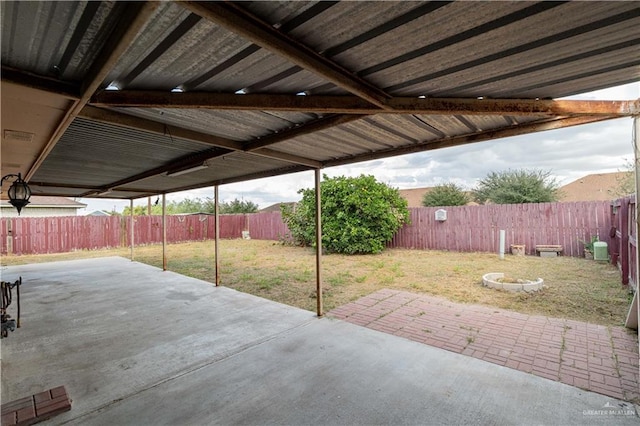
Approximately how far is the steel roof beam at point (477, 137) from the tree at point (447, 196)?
45.6 feet

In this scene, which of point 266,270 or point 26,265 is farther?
point 26,265

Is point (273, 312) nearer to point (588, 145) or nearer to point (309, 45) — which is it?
point (309, 45)

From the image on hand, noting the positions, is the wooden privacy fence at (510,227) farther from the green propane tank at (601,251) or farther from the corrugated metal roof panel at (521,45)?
the corrugated metal roof panel at (521,45)

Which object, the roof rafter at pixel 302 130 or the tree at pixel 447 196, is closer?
the roof rafter at pixel 302 130

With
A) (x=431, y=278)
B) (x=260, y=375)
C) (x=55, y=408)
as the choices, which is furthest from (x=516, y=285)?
(x=55, y=408)

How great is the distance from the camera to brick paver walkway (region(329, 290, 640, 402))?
2.62 metres

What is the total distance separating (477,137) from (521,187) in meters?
13.2

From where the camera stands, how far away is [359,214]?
34.4 feet

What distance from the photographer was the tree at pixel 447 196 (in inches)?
644

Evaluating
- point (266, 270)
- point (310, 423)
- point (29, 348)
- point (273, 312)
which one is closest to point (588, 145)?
point (266, 270)

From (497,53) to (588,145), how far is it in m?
23.4

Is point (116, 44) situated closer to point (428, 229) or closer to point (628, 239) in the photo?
point (628, 239)

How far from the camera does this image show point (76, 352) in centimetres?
325

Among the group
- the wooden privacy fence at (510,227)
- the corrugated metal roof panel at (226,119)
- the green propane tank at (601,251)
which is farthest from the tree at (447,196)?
the corrugated metal roof panel at (226,119)
